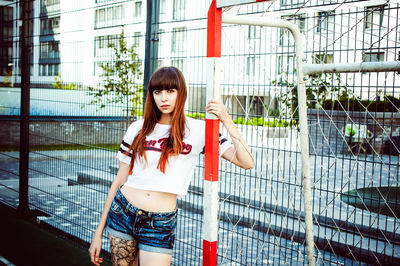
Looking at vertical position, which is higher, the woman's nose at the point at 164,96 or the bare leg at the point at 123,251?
the woman's nose at the point at 164,96

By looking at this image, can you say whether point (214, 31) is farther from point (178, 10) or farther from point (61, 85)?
point (61, 85)

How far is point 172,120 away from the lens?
2367 millimetres

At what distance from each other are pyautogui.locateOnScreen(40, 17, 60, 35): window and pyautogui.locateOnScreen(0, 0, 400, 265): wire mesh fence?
17mm

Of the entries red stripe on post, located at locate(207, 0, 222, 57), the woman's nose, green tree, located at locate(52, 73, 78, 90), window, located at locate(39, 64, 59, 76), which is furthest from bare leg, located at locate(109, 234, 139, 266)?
window, located at locate(39, 64, 59, 76)

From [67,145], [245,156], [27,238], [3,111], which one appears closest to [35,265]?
[27,238]

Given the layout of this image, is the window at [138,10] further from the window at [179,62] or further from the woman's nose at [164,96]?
the woman's nose at [164,96]

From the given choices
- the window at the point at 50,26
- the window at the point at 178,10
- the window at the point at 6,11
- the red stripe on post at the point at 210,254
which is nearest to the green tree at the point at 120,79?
the window at the point at 178,10

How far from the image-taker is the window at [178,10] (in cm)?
411

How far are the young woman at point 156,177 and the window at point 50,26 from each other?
380cm

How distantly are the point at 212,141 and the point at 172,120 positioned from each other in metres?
0.47

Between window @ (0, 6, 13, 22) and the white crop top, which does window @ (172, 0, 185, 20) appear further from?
window @ (0, 6, 13, 22)

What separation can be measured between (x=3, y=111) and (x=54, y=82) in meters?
6.56

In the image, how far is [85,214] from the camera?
6125 millimetres

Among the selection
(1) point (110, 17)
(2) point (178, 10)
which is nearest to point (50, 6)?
(1) point (110, 17)
